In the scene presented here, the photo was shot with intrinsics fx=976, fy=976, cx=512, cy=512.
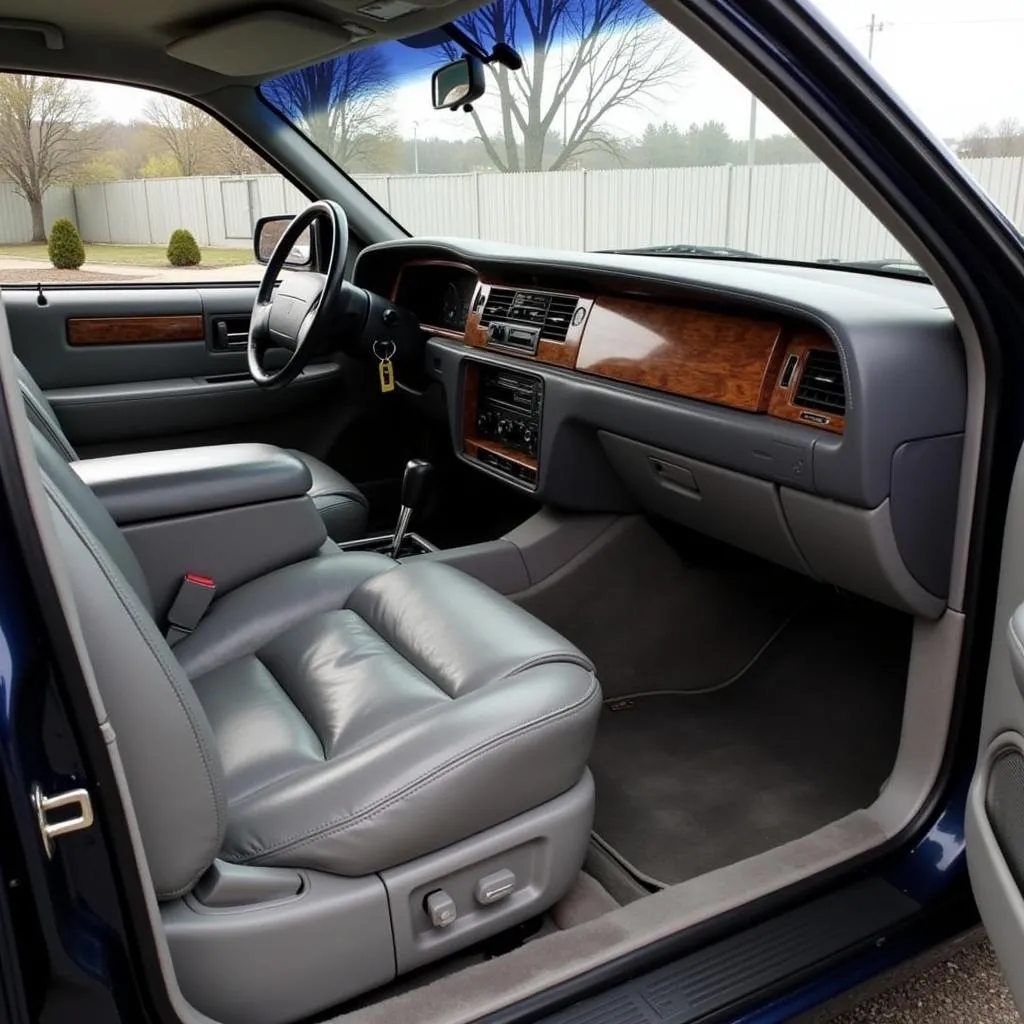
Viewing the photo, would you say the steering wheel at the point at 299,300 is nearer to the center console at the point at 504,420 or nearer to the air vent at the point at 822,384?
the center console at the point at 504,420

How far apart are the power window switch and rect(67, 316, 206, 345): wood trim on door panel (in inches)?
87.9

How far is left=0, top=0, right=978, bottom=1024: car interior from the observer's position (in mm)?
1168

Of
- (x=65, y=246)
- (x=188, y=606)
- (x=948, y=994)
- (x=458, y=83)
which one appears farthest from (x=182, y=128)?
(x=948, y=994)

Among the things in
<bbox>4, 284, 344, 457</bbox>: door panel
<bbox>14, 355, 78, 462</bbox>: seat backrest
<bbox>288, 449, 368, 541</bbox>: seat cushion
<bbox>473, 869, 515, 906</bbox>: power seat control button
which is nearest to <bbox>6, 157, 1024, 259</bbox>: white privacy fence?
<bbox>4, 284, 344, 457</bbox>: door panel

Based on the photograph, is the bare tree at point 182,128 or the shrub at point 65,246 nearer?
the bare tree at point 182,128

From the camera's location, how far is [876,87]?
1071 mm

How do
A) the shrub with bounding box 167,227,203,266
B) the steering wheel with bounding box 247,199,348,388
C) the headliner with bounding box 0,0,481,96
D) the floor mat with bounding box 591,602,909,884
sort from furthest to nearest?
the shrub with bounding box 167,227,203,266
the steering wheel with bounding box 247,199,348,388
the headliner with bounding box 0,0,481,96
the floor mat with bounding box 591,602,909,884

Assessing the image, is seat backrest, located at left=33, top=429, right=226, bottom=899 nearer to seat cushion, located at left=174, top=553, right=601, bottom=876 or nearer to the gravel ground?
seat cushion, located at left=174, top=553, right=601, bottom=876

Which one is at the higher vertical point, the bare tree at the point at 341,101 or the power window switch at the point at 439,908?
the bare tree at the point at 341,101

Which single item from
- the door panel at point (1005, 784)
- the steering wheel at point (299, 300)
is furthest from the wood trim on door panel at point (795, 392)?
the steering wheel at point (299, 300)

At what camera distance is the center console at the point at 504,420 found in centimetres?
229

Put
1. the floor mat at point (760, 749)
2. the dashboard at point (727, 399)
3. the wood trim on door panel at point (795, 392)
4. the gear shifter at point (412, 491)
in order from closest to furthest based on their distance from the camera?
the dashboard at point (727, 399) < the wood trim on door panel at point (795, 392) < the floor mat at point (760, 749) < the gear shifter at point (412, 491)

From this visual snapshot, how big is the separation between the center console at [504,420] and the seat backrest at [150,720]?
136 cm

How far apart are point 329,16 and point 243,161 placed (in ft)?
3.16
